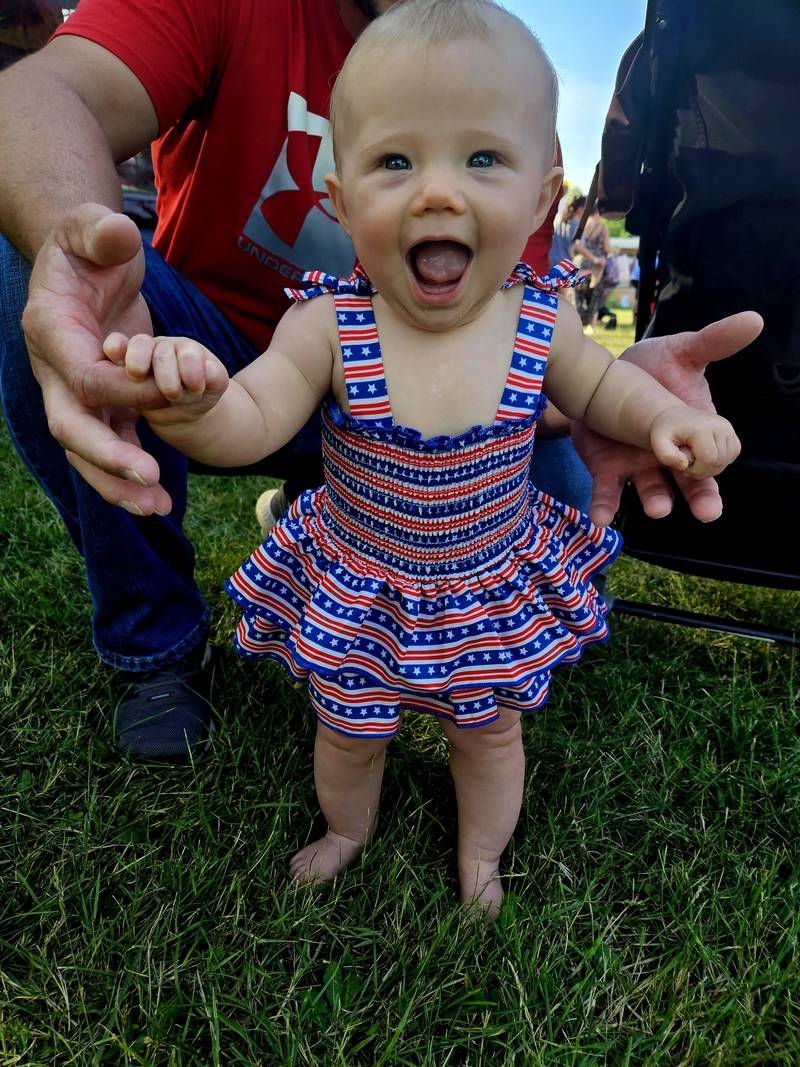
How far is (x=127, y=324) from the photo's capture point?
1.16 metres

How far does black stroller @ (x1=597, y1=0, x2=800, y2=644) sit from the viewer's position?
1319mm

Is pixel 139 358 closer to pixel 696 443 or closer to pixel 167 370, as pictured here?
pixel 167 370

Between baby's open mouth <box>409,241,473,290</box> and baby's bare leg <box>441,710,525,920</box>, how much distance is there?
66 cm

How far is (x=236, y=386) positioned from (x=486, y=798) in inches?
30.2

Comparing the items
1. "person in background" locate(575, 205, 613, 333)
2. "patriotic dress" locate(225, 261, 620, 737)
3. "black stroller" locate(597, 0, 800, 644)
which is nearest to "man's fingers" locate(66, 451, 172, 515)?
"patriotic dress" locate(225, 261, 620, 737)

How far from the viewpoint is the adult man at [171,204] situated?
4.32 feet

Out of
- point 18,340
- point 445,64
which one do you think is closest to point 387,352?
point 445,64

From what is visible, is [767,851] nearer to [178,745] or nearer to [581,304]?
[178,745]

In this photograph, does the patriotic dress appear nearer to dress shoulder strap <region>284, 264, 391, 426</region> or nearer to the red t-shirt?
dress shoulder strap <region>284, 264, 391, 426</region>

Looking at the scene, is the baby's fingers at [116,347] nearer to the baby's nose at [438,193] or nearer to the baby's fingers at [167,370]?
the baby's fingers at [167,370]

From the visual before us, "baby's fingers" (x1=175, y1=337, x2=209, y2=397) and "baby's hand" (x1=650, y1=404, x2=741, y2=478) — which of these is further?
"baby's hand" (x1=650, y1=404, x2=741, y2=478)

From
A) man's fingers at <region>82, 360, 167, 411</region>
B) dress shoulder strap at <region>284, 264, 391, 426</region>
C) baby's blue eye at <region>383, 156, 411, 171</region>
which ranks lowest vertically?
dress shoulder strap at <region>284, 264, 391, 426</region>

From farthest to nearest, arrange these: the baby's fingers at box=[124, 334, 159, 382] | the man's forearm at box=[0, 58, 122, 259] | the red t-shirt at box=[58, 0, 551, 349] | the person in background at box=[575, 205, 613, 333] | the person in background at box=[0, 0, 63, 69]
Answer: the person in background at box=[575, 205, 613, 333], the person in background at box=[0, 0, 63, 69], the red t-shirt at box=[58, 0, 551, 349], the man's forearm at box=[0, 58, 122, 259], the baby's fingers at box=[124, 334, 159, 382]

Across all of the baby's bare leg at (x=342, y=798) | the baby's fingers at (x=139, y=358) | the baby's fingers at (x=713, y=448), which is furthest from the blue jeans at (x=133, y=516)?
the baby's fingers at (x=713, y=448)
